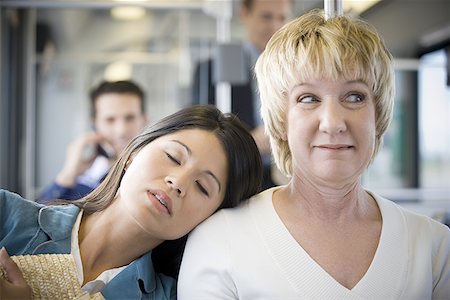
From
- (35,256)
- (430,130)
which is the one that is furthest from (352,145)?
(430,130)

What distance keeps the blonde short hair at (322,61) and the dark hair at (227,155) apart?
70 mm

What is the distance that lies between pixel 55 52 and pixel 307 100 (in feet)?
10.2

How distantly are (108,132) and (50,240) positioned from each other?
1285mm

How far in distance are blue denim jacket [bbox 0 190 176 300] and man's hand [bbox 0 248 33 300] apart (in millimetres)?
78

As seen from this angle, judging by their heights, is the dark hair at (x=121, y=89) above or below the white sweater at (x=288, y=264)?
above

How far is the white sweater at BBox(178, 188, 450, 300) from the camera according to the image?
0.82m

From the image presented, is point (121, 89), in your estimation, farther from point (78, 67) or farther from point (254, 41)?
point (78, 67)

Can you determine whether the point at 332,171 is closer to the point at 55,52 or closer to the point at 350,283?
the point at 350,283

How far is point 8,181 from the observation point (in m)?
3.18

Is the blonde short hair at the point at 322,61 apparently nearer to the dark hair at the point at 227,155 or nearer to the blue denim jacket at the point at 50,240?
the dark hair at the point at 227,155

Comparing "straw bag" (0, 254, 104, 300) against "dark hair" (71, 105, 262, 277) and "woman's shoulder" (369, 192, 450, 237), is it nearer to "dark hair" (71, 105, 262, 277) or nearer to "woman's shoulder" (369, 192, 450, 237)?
"dark hair" (71, 105, 262, 277)

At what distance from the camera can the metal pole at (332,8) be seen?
94 cm

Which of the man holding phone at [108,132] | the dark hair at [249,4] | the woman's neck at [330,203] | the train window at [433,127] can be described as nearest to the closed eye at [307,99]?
the woman's neck at [330,203]

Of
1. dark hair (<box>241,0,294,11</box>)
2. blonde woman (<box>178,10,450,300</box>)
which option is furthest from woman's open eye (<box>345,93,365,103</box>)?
dark hair (<box>241,0,294,11</box>)
